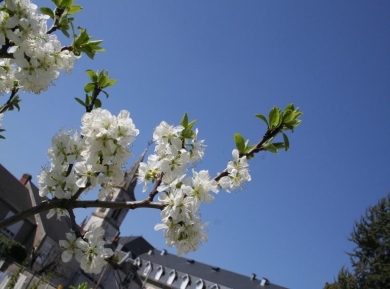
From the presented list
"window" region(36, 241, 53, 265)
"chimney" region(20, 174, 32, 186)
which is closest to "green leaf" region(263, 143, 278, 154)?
"window" region(36, 241, 53, 265)

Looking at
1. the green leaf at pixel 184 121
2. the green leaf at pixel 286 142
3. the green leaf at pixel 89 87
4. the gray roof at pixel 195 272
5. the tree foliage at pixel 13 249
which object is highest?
the gray roof at pixel 195 272

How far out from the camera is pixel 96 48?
282cm

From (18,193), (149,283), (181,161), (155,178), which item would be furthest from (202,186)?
(149,283)

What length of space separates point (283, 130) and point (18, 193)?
36912mm

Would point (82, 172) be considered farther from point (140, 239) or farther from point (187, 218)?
point (140, 239)

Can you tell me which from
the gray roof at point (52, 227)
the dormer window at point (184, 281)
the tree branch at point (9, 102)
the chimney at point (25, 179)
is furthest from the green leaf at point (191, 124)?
the dormer window at point (184, 281)

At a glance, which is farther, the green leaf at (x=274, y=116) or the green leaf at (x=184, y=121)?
the green leaf at (x=274, y=116)

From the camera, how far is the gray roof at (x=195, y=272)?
3838 cm

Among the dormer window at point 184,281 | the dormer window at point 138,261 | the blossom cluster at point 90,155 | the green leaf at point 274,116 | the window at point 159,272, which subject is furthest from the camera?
the dormer window at point 138,261

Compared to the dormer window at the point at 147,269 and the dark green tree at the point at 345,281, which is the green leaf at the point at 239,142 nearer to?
the dark green tree at the point at 345,281

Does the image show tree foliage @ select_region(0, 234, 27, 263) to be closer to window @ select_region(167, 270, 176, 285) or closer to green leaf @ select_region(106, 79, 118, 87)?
window @ select_region(167, 270, 176, 285)

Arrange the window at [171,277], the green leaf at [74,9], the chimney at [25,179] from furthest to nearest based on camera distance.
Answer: the window at [171,277], the chimney at [25,179], the green leaf at [74,9]

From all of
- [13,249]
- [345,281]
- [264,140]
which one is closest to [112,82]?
[264,140]

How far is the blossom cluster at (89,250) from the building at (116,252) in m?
24.5
